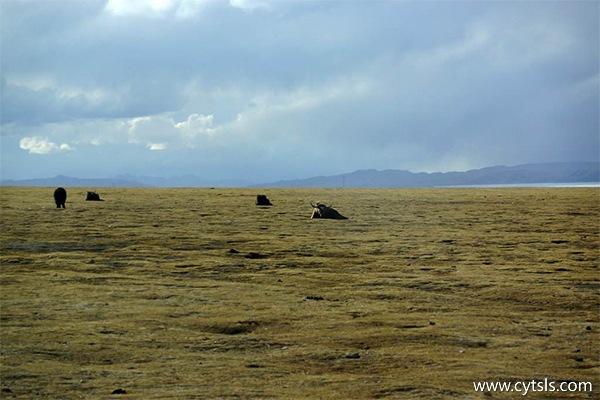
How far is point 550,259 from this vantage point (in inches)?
802

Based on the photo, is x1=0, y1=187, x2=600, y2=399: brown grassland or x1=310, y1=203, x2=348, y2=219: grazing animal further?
x1=310, y1=203, x2=348, y2=219: grazing animal

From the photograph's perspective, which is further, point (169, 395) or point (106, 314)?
point (106, 314)

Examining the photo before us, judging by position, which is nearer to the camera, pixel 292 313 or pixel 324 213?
pixel 292 313

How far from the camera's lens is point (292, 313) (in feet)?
44.4

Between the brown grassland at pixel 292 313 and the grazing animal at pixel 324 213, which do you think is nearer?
the brown grassland at pixel 292 313

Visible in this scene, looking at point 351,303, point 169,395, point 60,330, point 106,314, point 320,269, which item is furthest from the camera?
point 320,269

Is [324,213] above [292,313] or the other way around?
above

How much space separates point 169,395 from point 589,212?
32.5 meters

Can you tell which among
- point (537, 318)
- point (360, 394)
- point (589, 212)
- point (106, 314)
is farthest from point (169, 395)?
point (589, 212)

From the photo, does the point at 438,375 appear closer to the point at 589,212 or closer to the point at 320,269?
the point at 320,269

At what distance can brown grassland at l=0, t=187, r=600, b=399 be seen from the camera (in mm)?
9906

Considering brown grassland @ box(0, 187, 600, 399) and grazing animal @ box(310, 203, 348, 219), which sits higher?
grazing animal @ box(310, 203, 348, 219)

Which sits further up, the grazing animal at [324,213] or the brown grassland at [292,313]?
the grazing animal at [324,213]

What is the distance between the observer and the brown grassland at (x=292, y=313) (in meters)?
9.91
